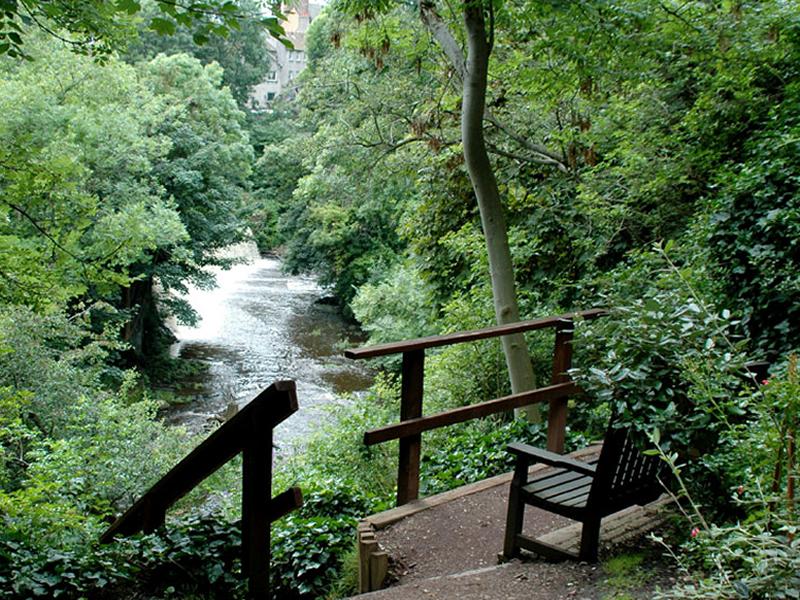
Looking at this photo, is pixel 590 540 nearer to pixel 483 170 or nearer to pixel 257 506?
pixel 257 506

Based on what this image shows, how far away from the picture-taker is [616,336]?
3105 millimetres

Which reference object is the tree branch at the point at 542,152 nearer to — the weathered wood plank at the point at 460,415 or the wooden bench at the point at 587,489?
the weathered wood plank at the point at 460,415

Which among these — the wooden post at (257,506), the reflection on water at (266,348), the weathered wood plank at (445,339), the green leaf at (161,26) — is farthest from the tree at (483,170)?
the reflection on water at (266,348)

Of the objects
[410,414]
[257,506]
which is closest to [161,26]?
[257,506]

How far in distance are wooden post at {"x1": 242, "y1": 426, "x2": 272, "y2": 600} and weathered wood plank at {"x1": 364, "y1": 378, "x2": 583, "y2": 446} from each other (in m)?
1.01

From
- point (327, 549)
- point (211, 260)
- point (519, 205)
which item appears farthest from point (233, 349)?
point (327, 549)

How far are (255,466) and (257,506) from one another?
0.18 meters

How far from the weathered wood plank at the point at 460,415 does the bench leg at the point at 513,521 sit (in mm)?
834

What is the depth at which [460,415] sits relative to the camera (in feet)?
14.3

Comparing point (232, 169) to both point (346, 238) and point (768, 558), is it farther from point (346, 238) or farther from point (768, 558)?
point (768, 558)

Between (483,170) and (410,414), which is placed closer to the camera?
(410,414)

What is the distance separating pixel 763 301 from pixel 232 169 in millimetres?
20929

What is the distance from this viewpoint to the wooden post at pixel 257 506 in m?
→ 2.78

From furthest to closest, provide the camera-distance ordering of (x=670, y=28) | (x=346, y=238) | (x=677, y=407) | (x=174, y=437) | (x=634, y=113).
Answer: (x=346, y=238)
(x=174, y=437)
(x=634, y=113)
(x=670, y=28)
(x=677, y=407)
